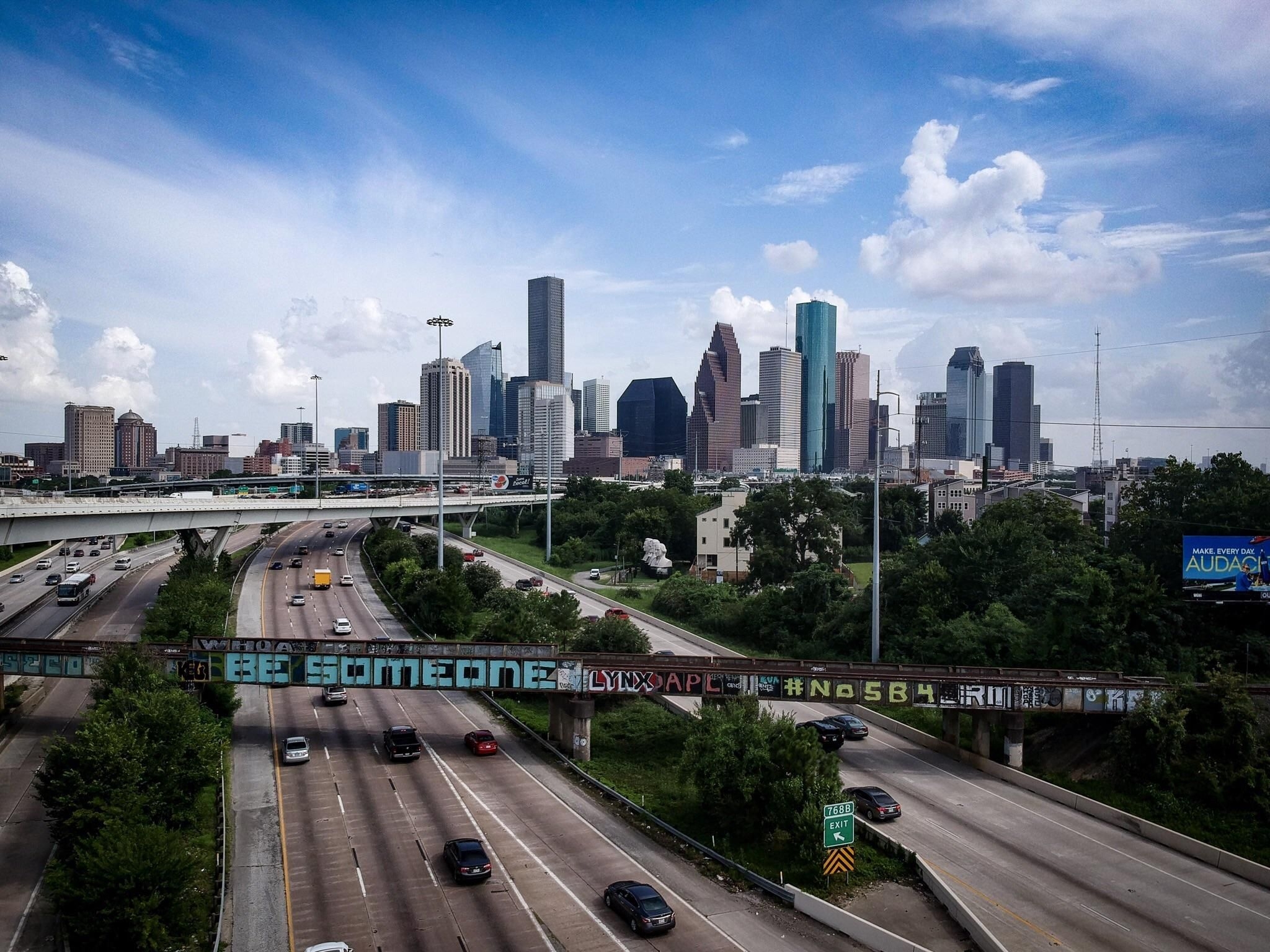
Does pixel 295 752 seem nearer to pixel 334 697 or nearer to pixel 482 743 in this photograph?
pixel 482 743

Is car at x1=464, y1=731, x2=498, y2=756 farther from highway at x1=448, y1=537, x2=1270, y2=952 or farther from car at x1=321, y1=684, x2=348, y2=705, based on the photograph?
highway at x1=448, y1=537, x2=1270, y2=952

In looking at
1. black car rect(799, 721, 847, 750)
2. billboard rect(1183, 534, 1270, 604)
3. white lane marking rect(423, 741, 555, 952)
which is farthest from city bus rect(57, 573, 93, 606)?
billboard rect(1183, 534, 1270, 604)

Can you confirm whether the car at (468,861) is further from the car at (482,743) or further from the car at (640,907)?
the car at (482,743)

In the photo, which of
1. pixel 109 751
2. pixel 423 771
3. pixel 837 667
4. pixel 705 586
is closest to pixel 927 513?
pixel 705 586

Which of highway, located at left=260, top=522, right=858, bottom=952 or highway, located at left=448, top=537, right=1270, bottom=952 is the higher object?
highway, located at left=260, top=522, right=858, bottom=952

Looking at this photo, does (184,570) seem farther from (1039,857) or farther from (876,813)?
(1039,857)
